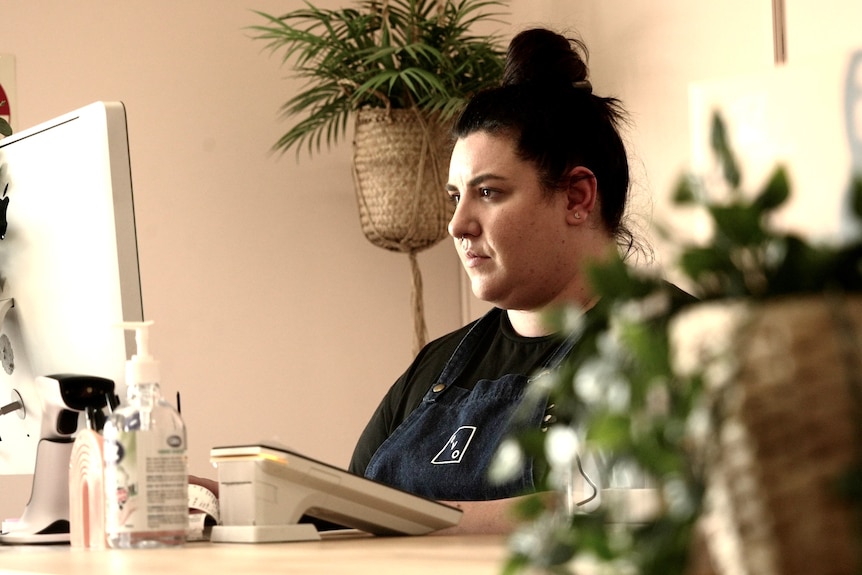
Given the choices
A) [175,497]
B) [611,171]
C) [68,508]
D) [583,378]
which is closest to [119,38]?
[611,171]

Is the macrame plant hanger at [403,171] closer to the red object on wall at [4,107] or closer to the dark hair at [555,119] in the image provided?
the red object on wall at [4,107]

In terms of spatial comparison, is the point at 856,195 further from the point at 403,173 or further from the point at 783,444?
the point at 403,173

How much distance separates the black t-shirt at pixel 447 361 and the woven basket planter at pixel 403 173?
1.13 metres

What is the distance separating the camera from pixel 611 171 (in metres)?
2.08

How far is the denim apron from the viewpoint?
1.72 metres

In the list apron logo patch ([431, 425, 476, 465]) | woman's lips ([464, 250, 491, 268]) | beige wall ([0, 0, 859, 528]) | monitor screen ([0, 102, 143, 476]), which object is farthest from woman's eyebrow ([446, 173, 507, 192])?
beige wall ([0, 0, 859, 528])

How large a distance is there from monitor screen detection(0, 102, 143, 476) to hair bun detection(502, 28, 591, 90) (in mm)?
963

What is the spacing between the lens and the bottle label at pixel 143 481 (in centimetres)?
110

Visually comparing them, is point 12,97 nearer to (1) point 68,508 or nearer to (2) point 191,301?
(2) point 191,301

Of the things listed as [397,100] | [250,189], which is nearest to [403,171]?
[397,100]

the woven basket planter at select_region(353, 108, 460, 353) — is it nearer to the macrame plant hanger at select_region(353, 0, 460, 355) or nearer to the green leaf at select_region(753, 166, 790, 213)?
the macrame plant hanger at select_region(353, 0, 460, 355)

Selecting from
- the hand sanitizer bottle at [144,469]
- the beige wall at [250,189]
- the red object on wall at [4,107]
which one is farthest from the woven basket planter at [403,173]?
the hand sanitizer bottle at [144,469]

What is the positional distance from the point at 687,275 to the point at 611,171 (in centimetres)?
171

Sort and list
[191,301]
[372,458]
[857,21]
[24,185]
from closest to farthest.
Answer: [24,185]
[372,458]
[857,21]
[191,301]
